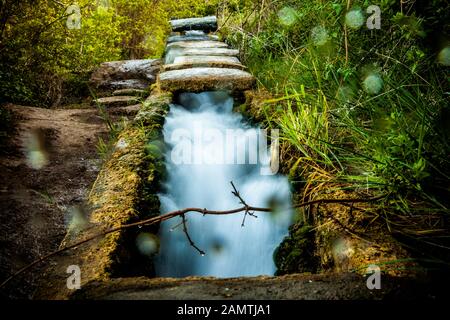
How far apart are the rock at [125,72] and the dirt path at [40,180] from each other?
63.0 inches

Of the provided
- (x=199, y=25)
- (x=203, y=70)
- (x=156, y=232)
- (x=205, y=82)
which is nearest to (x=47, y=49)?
(x=203, y=70)

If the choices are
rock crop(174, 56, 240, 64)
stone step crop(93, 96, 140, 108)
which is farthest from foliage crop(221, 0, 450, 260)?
stone step crop(93, 96, 140, 108)

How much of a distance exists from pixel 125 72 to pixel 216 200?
3.79m

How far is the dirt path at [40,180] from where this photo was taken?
1588 mm

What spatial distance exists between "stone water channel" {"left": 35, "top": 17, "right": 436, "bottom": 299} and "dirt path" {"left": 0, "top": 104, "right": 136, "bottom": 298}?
0.31 meters

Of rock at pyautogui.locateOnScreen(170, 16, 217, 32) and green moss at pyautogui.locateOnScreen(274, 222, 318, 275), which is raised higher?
rock at pyautogui.locateOnScreen(170, 16, 217, 32)

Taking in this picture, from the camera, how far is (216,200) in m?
2.21

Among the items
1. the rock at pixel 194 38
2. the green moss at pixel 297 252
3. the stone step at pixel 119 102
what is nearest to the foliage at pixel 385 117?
the green moss at pixel 297 252

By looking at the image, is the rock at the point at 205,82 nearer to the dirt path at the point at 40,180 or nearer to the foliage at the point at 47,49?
the dirt path at the point at 40,180

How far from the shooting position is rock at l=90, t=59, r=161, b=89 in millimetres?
5057

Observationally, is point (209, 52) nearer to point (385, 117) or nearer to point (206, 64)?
point (206, 64)

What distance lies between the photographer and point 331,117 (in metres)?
2.18

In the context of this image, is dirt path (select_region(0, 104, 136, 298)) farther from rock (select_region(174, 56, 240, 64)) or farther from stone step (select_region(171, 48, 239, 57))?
stone step (select_region(171, 48, 239, 57))
